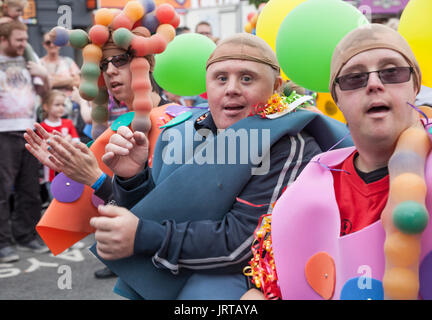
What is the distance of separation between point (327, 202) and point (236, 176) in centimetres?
43

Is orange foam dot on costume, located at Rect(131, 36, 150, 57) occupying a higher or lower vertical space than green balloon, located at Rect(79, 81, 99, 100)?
higher

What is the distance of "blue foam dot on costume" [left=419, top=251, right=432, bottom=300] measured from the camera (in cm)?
109

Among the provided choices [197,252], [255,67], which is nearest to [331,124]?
[255,67]

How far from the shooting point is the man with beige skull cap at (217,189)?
1.58 m

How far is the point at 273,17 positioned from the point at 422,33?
79 cm

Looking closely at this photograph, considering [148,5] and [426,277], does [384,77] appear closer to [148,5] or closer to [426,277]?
[426,277]

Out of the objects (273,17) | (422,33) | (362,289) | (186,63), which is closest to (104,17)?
(186,63)

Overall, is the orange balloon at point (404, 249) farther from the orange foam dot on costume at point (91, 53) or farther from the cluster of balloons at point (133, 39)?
the orange foam dot on costume at point (91, 53)

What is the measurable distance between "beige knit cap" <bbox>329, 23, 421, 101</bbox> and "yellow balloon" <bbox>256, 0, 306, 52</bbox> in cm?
97

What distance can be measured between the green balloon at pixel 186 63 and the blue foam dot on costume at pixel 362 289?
1400mm

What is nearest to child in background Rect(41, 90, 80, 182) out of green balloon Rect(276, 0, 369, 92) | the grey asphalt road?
the grey asphalt road

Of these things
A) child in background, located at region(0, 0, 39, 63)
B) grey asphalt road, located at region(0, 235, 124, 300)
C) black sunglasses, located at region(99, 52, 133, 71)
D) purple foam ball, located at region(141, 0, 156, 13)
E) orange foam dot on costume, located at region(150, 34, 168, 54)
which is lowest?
grey asphalt road, located at region(0, 235, 124, 300)

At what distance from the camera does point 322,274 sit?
4.12 feet

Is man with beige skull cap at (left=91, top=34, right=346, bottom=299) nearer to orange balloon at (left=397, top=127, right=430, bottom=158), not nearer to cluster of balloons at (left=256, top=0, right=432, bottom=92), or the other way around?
cluster of balloons at (left=256, top=0, right=432, bottom=92)
